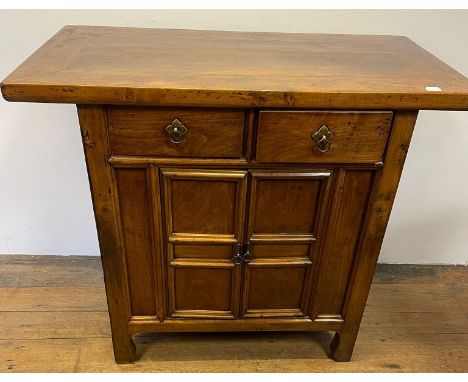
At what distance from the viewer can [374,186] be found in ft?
3.11

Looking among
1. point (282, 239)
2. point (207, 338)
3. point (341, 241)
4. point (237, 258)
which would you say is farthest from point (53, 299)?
point (341, 241)

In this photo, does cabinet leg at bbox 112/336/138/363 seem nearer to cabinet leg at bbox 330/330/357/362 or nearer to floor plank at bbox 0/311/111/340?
floor plank at bbox 0/311/111/340

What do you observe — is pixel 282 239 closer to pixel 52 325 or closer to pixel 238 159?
pixel 238 159

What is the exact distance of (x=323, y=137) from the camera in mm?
854

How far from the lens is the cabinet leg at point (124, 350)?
46.9 inches

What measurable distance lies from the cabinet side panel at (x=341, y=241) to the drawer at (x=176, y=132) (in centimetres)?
26

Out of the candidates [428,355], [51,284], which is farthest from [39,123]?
[428,355]

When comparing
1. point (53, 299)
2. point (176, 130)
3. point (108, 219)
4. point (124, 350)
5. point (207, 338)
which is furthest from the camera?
point (53, 299)

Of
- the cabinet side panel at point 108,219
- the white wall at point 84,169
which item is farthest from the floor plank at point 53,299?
the cabinet side panel at point 108,219

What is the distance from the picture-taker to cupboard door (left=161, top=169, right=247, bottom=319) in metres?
0.93

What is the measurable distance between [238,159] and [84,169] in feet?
2.36

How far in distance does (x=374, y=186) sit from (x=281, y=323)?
46 centimetres

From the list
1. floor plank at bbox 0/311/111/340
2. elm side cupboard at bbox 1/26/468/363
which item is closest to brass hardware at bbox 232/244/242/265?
elm side cupboard at bbox 1/26/468/363

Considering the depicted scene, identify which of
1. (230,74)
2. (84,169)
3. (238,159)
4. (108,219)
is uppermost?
(230,74)
